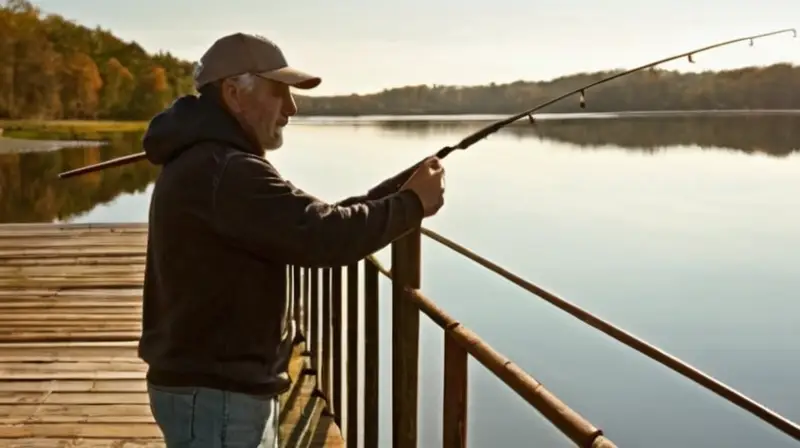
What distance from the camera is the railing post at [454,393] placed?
2.02 metres

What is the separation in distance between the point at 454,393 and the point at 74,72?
59.2 m

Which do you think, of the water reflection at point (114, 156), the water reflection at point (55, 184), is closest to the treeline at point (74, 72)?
the water reflection at point (114, 156)

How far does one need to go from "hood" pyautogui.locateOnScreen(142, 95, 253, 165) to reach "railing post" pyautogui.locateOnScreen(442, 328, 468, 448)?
0.69 metres

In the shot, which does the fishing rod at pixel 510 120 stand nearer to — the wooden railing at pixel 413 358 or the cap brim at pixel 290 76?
the wooden railing at pixel 413 358

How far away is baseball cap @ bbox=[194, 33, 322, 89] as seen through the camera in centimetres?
164

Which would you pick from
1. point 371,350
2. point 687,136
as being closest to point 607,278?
point 371,350

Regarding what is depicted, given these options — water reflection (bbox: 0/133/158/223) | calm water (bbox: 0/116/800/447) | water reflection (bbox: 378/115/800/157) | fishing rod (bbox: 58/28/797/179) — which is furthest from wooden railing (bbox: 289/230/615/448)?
water reflection (bbox: 378/115/800/157)

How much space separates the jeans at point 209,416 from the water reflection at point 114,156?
1463 mm

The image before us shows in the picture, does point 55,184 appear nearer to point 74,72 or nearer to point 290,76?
point 74,72

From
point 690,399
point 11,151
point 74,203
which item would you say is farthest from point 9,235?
point 11,151

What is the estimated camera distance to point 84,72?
58.3 meters

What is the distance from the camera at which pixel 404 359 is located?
250 centimetres

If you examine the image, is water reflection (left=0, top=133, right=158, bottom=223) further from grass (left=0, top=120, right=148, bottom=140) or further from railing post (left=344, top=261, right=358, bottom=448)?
railing post (left=344, top=261, right=358, bottom=448)

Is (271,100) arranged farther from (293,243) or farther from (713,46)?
(713,46)
